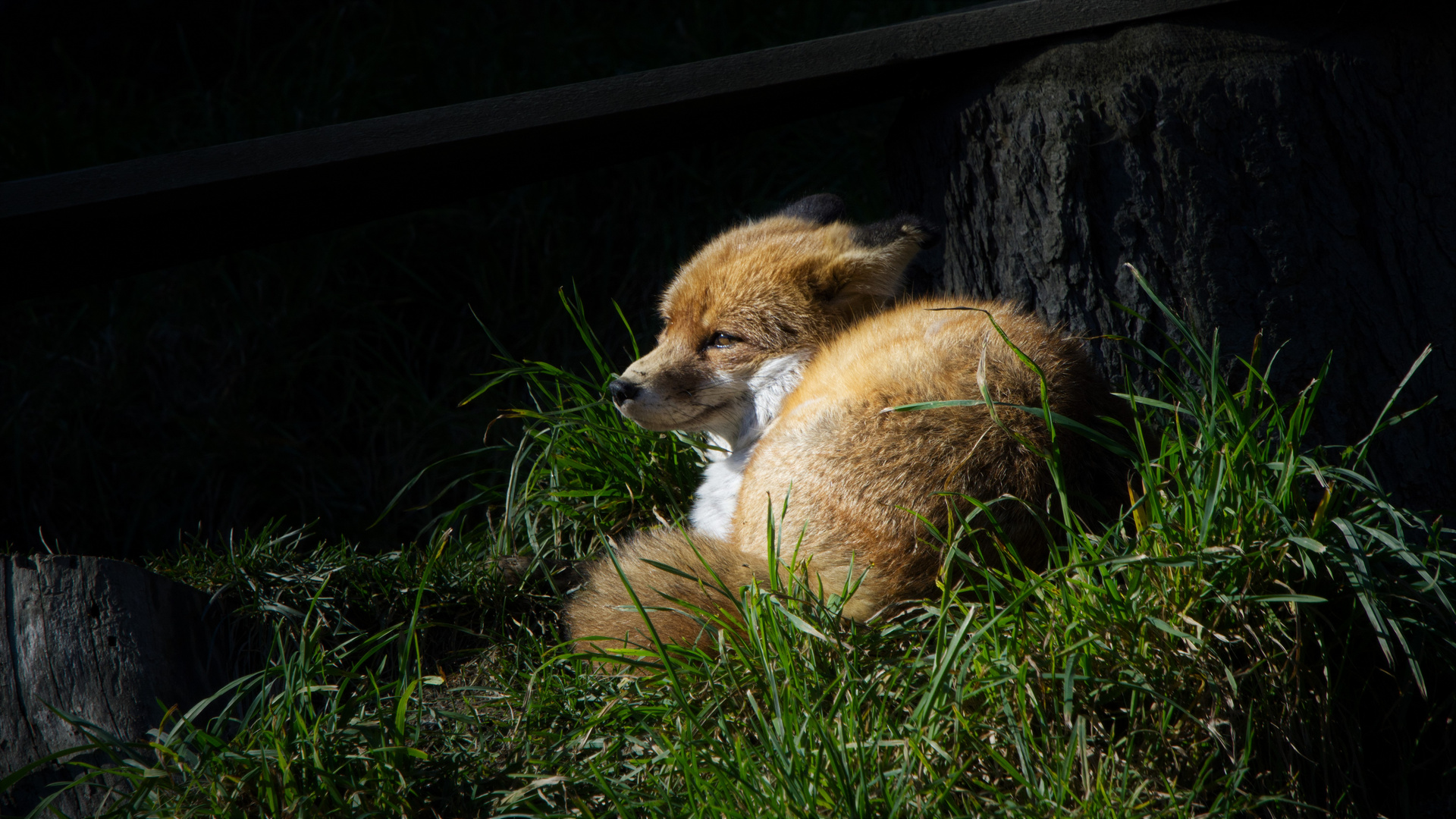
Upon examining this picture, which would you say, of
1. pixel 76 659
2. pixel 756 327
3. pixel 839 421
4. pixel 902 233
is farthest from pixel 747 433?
pixel 76 659

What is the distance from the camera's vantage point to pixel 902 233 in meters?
2.76

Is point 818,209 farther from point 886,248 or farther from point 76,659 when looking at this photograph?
point 76,659

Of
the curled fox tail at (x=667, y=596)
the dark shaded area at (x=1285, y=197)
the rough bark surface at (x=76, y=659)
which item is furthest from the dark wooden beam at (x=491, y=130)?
the curled fox tail at (x=667, y=596)

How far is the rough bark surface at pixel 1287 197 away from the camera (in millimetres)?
2740

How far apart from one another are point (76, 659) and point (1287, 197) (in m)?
3.68

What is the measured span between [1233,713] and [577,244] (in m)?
4.01

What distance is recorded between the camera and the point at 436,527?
3842 mm

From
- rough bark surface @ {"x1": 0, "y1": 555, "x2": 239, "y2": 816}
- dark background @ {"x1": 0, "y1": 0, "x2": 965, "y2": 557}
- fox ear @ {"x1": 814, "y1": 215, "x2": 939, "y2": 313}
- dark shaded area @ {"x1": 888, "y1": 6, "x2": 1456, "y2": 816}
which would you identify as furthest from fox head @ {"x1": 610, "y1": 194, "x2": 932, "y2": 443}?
dark background @ {"x1": 0, "y1": 0, "x2": 965, "y2": 557}

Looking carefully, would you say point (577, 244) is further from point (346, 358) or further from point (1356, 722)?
point (1356, 722)

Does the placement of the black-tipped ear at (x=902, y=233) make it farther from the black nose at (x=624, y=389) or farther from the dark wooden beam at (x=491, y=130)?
the black nose at (x=624, y=389)

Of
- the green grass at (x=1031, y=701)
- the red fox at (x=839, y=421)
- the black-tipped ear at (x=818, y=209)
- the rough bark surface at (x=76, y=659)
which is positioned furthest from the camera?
the black-tipped ear at (x=818, y=209)

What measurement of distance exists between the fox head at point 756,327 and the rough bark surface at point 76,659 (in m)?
1.47

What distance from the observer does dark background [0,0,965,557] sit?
14.5 feet

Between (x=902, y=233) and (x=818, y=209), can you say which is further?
(x=818, y=209)
